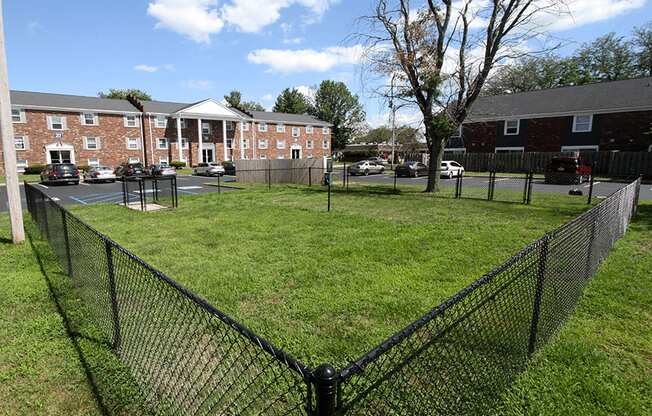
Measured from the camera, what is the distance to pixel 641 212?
447 inches

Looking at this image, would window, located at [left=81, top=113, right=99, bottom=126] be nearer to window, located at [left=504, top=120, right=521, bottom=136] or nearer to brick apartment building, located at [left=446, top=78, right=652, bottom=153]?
brick apartment building, located at [left=446, top=78, right=652, bottom=153]

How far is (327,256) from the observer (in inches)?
267

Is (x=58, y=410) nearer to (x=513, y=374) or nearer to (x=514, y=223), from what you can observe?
(x=513, y=374)

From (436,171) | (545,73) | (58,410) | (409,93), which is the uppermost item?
(545,73)

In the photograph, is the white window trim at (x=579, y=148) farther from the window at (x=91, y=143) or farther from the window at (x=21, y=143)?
the window at (x=21, y=143)

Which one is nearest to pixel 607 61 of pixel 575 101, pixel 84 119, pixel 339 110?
pixel 575 101

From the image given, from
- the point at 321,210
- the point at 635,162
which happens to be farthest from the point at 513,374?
the point at 635,162

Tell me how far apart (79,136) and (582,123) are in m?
46.1

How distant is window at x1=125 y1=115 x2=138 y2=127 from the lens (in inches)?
1499

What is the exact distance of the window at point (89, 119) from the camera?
117ft

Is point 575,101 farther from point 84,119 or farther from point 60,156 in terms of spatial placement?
point 60,156

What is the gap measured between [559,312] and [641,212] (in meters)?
10.4

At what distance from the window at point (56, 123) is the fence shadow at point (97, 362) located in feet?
120

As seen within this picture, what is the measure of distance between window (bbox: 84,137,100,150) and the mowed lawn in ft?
91.6
